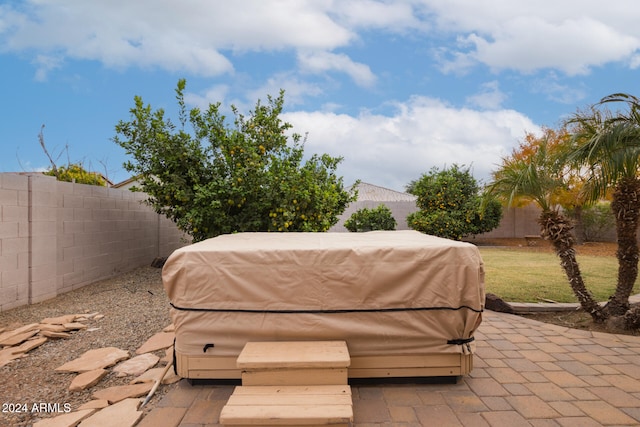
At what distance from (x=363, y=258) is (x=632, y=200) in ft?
11.4

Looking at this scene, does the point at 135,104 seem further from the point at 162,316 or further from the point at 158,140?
the point at 162,316

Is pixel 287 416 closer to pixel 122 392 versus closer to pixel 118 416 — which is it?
pixel 118 416

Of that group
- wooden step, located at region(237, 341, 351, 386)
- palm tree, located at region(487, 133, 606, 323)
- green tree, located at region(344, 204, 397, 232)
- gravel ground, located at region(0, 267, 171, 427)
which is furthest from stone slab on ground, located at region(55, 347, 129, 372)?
green tree, located at region(344, 204, 397, 232)

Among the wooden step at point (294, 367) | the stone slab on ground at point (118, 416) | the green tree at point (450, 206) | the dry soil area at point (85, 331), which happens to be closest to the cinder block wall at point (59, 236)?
the dry soil area at point (85, 331)

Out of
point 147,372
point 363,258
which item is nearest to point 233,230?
point 147,372

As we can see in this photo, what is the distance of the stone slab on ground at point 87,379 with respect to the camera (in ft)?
10.1

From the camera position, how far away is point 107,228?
7.55 metres

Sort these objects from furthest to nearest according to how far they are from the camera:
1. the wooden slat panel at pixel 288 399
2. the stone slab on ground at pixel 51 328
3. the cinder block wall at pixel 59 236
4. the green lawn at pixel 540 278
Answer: the green lawn at pixel 540 278
the cinder block wall at pixel 59 236
the stone slab on ground at pixel 51 328
the wooden slat panel at pixel 288 399

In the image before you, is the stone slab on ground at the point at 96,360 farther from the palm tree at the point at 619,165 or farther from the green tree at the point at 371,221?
the green tree at the point at 371,221

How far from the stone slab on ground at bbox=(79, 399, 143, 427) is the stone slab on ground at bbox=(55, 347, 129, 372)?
0.89 m

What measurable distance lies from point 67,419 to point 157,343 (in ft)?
4.70

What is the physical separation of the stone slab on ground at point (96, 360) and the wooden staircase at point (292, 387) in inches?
66.7

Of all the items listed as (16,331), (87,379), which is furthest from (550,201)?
(16,331)

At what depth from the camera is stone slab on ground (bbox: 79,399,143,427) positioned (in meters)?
2.51
